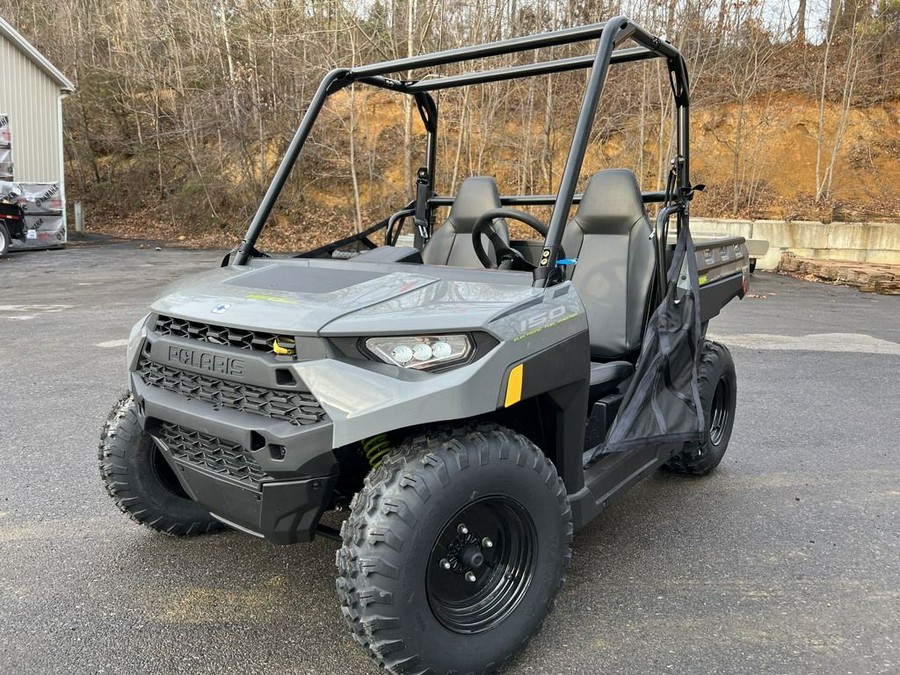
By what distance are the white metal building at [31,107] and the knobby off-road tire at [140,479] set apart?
20.2 metres

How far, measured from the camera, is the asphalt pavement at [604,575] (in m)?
2.44

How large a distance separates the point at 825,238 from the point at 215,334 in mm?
16811

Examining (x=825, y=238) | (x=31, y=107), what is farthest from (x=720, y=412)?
(x=31, y=107)

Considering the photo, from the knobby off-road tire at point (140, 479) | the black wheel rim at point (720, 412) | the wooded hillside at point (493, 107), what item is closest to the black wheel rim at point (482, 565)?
the knobby off-road tire at point (140, 479)

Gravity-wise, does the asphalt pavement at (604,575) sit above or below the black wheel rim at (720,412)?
below

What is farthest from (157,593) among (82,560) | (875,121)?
(875,121)

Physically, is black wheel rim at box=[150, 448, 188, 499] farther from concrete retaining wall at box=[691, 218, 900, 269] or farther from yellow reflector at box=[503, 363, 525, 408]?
concrete retaining wall at box=[691, 218, 900, 269]

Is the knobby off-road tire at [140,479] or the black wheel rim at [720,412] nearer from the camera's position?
the knobby off-road tire at [140,479]

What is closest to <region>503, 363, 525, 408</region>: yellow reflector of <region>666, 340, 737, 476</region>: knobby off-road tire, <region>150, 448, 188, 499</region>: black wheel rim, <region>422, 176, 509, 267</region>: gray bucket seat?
<region>150, 448, 188, 499</region>: black wheel rim

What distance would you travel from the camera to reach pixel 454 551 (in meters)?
2.32

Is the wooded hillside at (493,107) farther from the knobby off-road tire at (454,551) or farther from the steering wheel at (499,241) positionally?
the knobby off-road tire at (454,551)

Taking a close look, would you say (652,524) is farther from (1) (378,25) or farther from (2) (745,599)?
(1) (378,25)

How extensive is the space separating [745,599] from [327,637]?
1579 millimetres

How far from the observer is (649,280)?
357 cm
